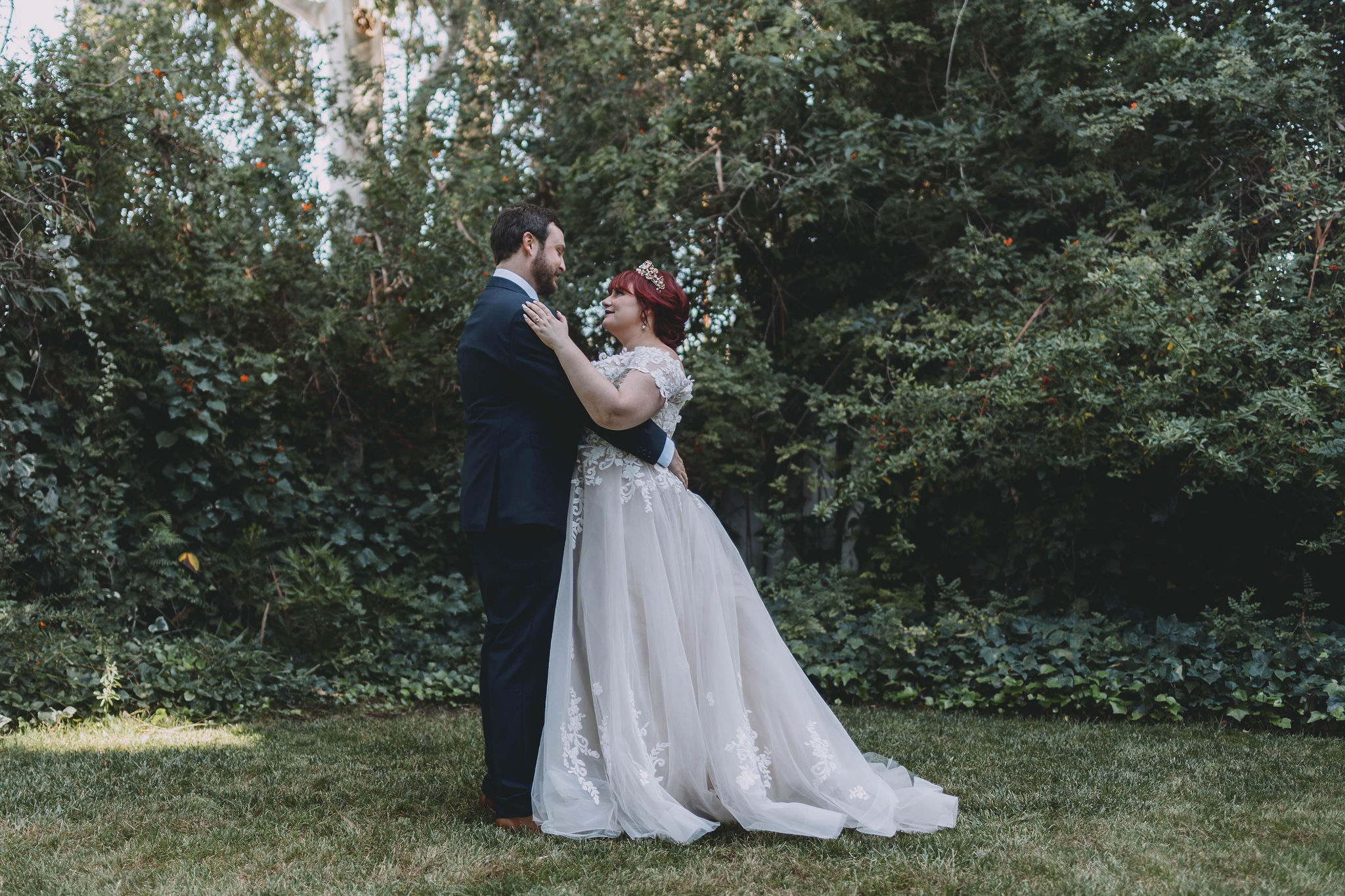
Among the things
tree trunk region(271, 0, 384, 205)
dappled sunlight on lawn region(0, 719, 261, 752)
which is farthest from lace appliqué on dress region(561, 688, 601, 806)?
tree trunk region(271, 0, 384, 205)

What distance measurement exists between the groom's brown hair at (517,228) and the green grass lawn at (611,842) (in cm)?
166

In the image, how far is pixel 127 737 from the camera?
4137 mm

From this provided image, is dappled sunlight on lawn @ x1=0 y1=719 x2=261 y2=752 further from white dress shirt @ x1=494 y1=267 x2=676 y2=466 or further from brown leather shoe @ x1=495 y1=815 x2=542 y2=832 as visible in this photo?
white dress shirt @ x1=494 y1=267 x2=676 y2=466

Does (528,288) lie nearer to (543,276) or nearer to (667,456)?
(543,276)

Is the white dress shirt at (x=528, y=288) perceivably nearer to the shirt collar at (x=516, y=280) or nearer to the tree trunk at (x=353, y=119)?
the shirt collar at (x=516, y=280)

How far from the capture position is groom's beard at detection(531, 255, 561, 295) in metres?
Result: 3.00

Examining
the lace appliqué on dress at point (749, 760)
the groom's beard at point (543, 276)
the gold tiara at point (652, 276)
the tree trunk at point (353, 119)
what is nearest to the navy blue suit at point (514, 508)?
the groom's beard at point (543, 276)

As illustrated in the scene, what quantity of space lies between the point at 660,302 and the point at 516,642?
1.10m

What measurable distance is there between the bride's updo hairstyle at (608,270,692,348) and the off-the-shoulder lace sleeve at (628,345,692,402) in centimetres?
11

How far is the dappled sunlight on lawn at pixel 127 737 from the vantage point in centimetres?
391

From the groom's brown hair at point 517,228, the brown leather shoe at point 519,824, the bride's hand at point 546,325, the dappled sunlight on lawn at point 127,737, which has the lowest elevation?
the dappled sunlight on lawn at point 127,737

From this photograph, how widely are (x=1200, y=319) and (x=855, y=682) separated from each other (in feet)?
8.13

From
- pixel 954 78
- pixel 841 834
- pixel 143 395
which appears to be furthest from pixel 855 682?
pixel 143 395

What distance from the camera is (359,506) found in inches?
245
